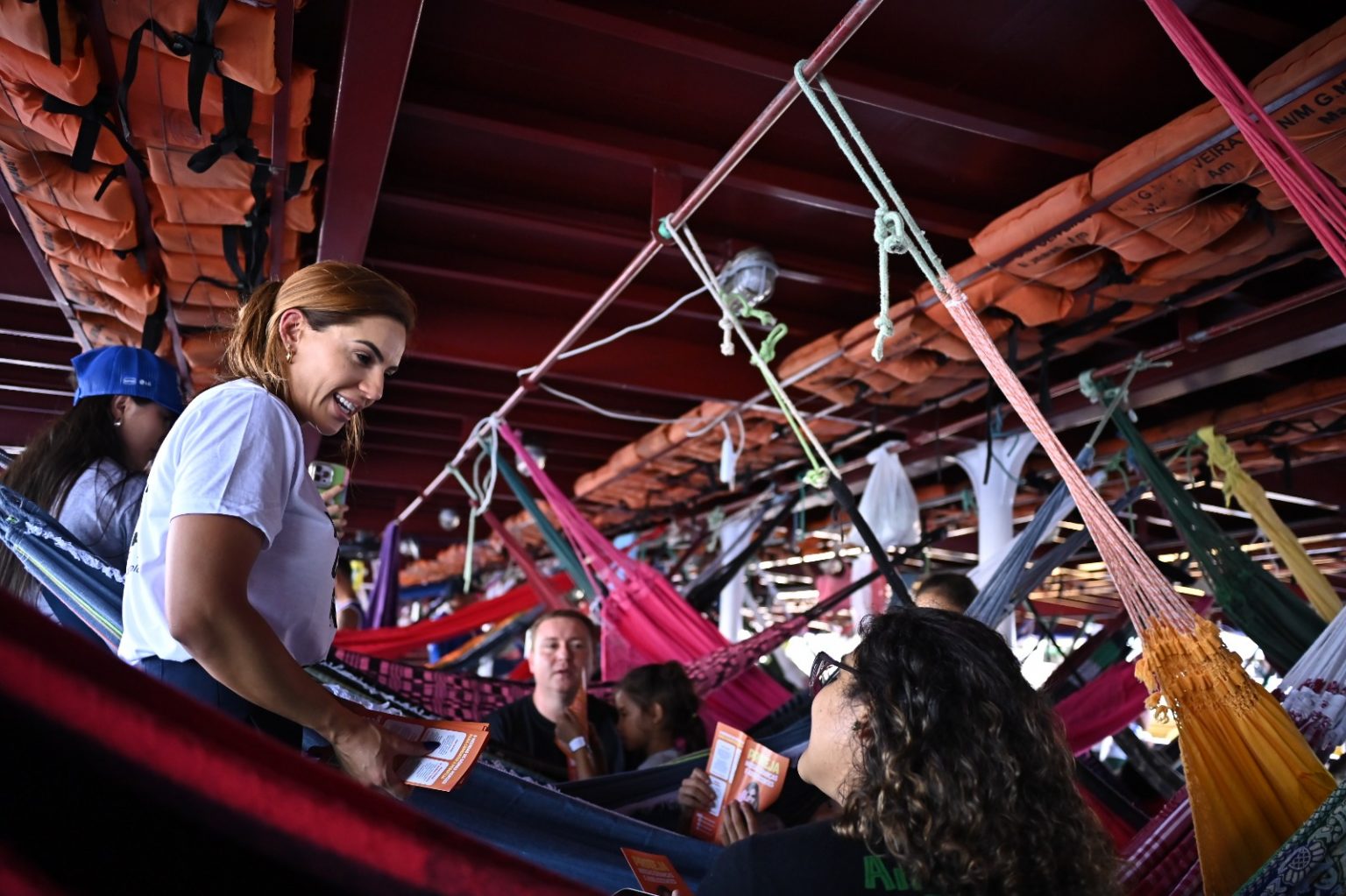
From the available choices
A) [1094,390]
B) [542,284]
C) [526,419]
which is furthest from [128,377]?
[526,419]

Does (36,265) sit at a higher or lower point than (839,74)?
lower

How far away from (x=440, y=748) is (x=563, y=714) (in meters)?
1.70

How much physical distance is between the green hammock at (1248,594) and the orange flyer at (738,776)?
1795mm

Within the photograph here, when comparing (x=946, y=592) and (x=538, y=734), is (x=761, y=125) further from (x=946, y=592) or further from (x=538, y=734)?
(x=538, y=734)

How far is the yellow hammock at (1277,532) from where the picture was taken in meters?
3.21

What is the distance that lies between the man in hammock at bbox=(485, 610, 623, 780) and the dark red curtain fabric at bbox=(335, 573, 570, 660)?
7.14ft

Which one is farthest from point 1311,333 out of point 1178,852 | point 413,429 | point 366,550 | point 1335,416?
point 366,550

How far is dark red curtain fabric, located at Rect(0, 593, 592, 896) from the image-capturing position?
393 millimetres

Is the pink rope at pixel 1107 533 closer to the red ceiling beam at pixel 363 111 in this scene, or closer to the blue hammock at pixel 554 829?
the blue hammock at pixel 554 829

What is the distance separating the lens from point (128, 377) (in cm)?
181

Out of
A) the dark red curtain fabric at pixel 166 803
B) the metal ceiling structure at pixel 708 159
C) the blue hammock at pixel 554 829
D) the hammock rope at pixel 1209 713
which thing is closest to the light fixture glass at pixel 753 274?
the metal ceiling structure at pixel 708 159

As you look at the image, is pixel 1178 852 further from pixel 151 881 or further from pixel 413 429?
pixel 413 429

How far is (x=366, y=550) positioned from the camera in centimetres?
934

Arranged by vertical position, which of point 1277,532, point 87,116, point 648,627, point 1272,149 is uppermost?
point 87,116
